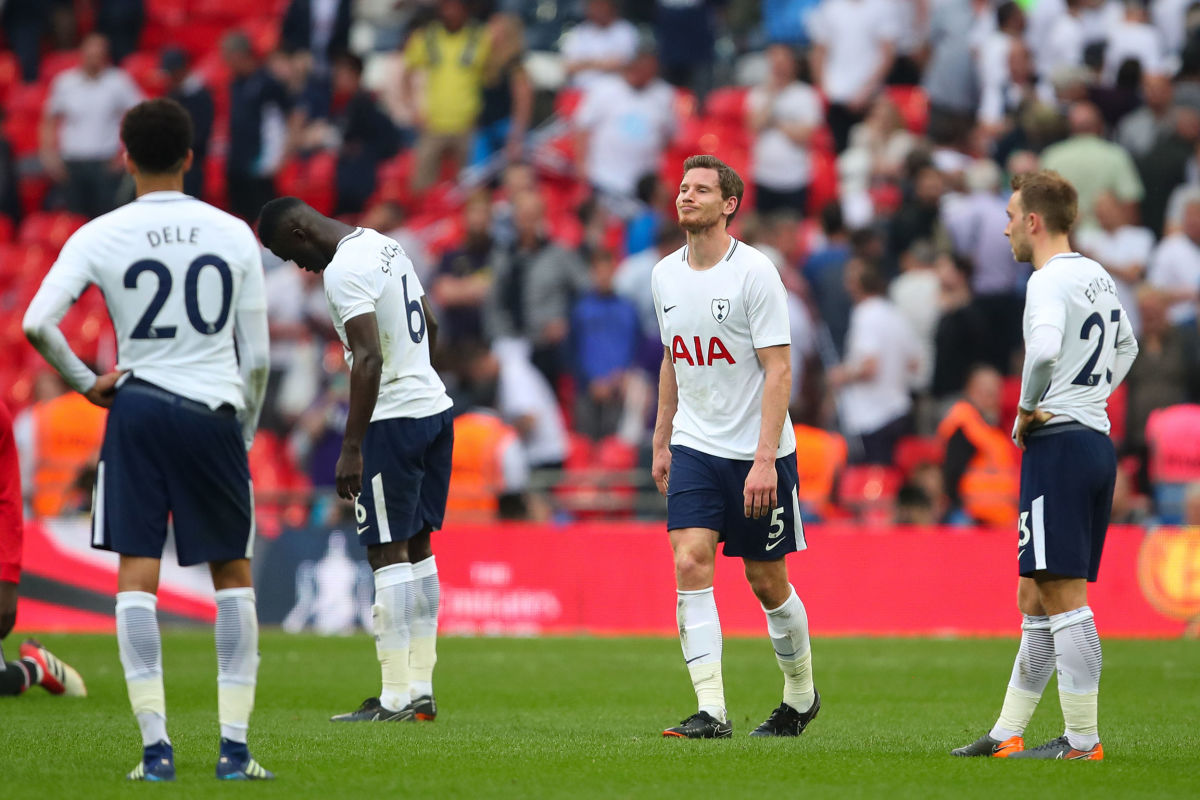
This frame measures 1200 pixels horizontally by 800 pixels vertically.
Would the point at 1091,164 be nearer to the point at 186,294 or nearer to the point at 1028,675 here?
the point at 1028,675

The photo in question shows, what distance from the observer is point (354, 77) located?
2141 centimetres

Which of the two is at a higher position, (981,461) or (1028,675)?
(981,461)

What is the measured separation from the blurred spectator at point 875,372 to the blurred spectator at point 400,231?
4941 millimetres

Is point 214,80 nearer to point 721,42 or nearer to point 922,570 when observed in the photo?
point 721,42

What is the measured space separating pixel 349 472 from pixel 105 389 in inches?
77.9

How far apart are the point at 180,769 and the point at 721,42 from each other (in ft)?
55.7

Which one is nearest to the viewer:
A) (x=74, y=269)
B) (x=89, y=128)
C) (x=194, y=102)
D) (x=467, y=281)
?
(x=74, y=269)

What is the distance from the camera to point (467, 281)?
731 inches

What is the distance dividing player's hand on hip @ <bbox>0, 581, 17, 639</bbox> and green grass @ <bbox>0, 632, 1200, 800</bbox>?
0.49m

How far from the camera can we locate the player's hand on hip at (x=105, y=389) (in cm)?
609

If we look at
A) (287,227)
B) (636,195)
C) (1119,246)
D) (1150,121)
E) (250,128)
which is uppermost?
(250,128)

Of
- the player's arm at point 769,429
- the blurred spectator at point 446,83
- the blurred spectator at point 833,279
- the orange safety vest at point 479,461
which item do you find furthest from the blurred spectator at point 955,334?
the player's arm at point 769,429

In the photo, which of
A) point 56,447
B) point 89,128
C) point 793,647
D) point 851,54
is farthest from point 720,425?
point 89,128

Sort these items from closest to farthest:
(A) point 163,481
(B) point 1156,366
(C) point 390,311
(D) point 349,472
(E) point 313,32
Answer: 1. (A) point 163,481
2. (D) point 349,472
3. (C) point 390,311
4. (B) point 1156,366
5. (E) point 313,32
